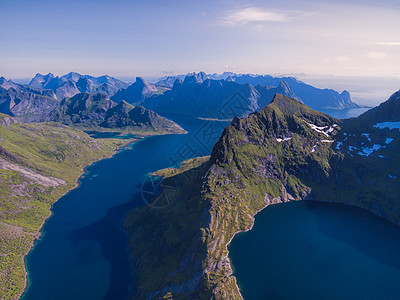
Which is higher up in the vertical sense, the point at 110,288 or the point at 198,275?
the point at 198,275

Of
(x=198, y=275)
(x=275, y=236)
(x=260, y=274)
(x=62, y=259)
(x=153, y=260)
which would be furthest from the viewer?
(x=275, y=236)

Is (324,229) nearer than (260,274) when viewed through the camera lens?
No

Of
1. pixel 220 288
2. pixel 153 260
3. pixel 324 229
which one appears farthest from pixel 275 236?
pixel 153 260

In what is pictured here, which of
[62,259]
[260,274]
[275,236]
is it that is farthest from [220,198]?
[62,259]

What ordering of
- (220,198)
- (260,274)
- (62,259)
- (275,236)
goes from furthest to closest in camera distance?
1. (220,198)
2. (275,236)
3. (62,259)
4. (260,274)

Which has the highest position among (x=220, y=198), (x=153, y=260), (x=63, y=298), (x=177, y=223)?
(x=220, y=198)

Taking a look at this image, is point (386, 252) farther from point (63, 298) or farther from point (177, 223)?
point (63, 298)
